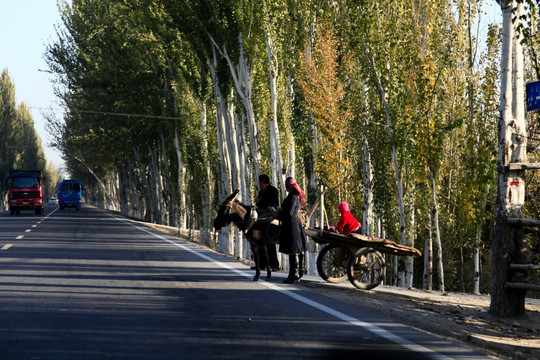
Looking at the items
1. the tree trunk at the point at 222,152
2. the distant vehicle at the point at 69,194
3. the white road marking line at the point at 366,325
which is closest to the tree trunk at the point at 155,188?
the distant vehicle at the point at 69,194

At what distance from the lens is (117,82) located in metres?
47.1

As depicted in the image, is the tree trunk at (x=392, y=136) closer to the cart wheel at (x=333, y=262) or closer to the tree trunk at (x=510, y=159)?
the cart wheel at (x=333, y=262)

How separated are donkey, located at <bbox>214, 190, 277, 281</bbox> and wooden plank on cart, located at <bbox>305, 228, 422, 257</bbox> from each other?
95cm

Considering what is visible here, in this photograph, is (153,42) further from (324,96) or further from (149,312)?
(149,312)

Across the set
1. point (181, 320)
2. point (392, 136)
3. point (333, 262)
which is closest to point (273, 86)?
point (392, 136)

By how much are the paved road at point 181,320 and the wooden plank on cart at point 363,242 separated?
97 cm

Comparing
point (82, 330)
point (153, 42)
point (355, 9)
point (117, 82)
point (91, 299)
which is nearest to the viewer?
point (82, 330)

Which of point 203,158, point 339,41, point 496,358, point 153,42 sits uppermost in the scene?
point 153,42

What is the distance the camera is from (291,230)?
40.7 feet

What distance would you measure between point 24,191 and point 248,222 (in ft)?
140

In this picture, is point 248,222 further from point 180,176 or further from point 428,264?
point 180,176

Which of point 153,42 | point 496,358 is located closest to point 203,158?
point 153,42

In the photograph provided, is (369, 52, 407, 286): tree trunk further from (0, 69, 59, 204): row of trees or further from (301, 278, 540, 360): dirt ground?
(0, 69, 59, 204): row of trees

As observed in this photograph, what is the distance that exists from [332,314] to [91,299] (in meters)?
3.34
